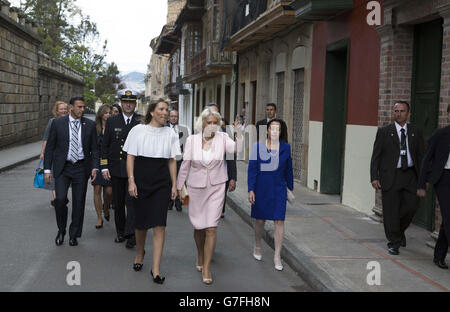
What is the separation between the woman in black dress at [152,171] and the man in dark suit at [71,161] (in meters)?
1.74

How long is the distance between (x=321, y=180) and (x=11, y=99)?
18.4m

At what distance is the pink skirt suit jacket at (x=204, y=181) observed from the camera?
6.05 metres

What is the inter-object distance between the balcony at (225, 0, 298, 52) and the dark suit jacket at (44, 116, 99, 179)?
24.2 feet

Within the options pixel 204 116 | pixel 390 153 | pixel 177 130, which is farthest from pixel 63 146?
pixel 390 153

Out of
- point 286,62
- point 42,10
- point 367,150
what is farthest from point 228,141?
point 42,10

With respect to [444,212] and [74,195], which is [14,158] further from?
[444,212]

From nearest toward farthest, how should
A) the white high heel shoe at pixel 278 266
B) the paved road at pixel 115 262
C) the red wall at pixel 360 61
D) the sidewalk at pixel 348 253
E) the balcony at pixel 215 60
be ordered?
the sidewalk at pixel 348 253 < the paved road at pixel 115 262 < the white high heel shoe at pixel 278 266 < the red wall at pixel 360 61 < the balcony at pixel 215 60

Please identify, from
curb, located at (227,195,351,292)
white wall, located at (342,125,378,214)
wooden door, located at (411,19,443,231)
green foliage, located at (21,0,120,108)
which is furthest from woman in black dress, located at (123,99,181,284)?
green foliage, located at (21,0,120,108)

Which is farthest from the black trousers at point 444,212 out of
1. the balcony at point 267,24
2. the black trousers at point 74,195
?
the balcony at point 267,24

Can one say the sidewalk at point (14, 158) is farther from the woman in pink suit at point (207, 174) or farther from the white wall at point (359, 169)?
the woman in pink suit at point (207, 174)

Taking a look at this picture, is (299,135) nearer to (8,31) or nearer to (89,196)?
(89,196)

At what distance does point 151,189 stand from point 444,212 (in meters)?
3.03

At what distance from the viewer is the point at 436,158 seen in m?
6.36

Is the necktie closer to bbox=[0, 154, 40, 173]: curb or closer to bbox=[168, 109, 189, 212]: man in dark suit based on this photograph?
bbox=[168, 109, 189, 212]: man in dark suit
